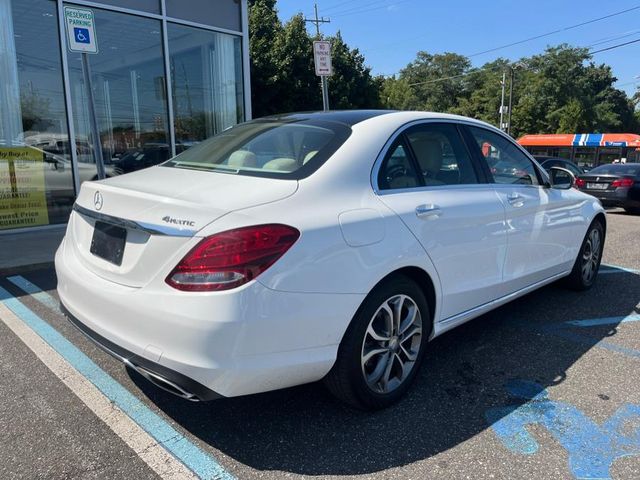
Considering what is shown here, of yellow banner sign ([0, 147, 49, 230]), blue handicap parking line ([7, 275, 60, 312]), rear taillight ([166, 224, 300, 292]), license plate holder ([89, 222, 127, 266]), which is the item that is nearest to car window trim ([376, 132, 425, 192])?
rear taillight ([166, 224, 300, 292])

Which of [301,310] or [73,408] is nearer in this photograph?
[301,310]

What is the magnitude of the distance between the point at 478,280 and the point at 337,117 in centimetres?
138

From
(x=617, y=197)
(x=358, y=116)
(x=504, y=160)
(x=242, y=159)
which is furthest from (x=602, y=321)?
(x=617, y=197)

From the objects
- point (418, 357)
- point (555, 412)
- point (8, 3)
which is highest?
point (8, 3)

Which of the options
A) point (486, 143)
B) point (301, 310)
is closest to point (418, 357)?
point (301, 310)

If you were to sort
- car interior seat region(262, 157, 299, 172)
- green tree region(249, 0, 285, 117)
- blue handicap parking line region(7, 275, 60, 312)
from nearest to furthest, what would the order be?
car interior seat region(262, 157, 299, 172), blue handicap parking line region(7, 275, 60, 312), green tree region(249, 0, 285, 117)

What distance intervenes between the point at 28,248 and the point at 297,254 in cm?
576

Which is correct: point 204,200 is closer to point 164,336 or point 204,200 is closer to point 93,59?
point 164,336

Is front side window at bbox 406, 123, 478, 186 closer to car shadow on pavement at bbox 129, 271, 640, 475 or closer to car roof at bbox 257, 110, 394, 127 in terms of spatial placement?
car roof at bbox 257, 110, 394, 127

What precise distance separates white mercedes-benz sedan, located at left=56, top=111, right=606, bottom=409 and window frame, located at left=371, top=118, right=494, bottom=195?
0.01 m

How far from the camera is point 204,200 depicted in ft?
7.86

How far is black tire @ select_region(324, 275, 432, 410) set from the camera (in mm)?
2576

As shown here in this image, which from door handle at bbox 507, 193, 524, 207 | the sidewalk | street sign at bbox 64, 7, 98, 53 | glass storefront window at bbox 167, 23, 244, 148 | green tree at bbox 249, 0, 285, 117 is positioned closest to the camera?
door handle at bbox 507, 193, 524, 207

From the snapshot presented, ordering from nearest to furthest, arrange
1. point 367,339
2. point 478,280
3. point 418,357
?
point 367,339
point 418,357
point 478,280
